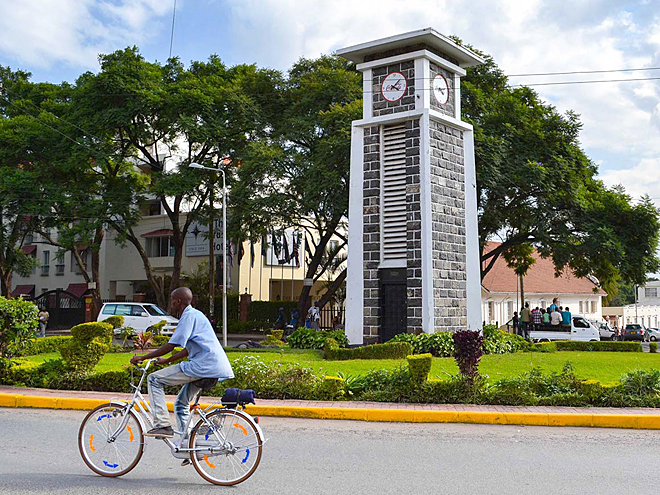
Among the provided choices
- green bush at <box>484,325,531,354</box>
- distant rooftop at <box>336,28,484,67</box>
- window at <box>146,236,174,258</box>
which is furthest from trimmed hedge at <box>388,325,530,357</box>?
window at <box>146,236,174,258</box>

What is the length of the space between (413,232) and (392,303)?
2202 millimetres

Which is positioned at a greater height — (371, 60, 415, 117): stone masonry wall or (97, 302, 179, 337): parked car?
(371, 60, 415, 117): stone masonry wall

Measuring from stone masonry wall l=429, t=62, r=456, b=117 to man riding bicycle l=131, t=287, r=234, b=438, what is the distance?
15338mm

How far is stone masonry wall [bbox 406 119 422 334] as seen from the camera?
19609 millimetres

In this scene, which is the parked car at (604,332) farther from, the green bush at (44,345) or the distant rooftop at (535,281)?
the green bush at (44,345)

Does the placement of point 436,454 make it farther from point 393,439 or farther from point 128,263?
point 128,263

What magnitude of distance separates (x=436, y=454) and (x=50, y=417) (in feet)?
19.7

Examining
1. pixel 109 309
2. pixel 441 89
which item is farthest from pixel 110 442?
pixel 109 309

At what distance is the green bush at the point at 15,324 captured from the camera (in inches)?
502

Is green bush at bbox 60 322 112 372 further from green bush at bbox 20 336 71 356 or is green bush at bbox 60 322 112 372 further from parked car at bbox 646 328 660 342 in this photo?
parked car at bbox 646 328 660 342

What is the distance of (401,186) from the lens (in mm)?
20469

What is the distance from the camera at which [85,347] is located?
13.0 metres

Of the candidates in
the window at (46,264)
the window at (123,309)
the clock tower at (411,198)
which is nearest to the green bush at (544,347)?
the clock tower at (411,198)

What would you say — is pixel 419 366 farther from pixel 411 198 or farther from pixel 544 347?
pixel 544 347
